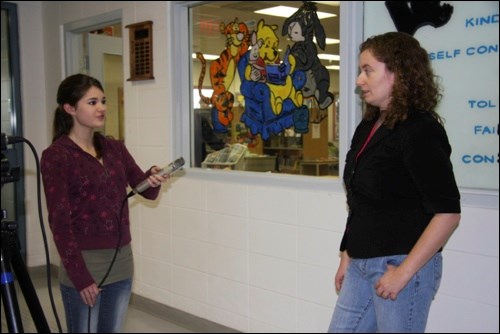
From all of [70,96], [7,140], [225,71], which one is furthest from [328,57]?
[7,140]

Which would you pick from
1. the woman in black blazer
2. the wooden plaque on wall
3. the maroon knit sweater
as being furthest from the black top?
the wooden plaque on wall

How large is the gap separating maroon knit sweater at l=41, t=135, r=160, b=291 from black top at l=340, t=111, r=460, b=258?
656 millimetres

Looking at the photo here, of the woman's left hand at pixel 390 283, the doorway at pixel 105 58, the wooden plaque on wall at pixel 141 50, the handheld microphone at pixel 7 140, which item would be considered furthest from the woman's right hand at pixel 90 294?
the wooden plaque on wall at pixel 141 50

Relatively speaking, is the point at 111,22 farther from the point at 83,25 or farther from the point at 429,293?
the point at 429,293

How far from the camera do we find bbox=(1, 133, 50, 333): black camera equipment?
99 centimetres

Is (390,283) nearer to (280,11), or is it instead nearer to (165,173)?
(165,173)

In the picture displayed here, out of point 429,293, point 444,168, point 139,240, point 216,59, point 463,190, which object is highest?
point 216,59

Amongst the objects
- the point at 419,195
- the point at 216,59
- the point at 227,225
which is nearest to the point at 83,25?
the point at 216,59

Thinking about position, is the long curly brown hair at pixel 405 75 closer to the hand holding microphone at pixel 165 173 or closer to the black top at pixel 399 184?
the black top at pixel 399 184

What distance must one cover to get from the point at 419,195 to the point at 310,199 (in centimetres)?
109

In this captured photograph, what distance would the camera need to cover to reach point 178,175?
9.69ft

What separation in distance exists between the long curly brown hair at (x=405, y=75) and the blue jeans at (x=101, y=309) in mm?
1050

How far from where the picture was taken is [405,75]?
1.32 meters

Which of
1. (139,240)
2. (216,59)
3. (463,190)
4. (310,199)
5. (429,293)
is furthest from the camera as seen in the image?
(139,240)
